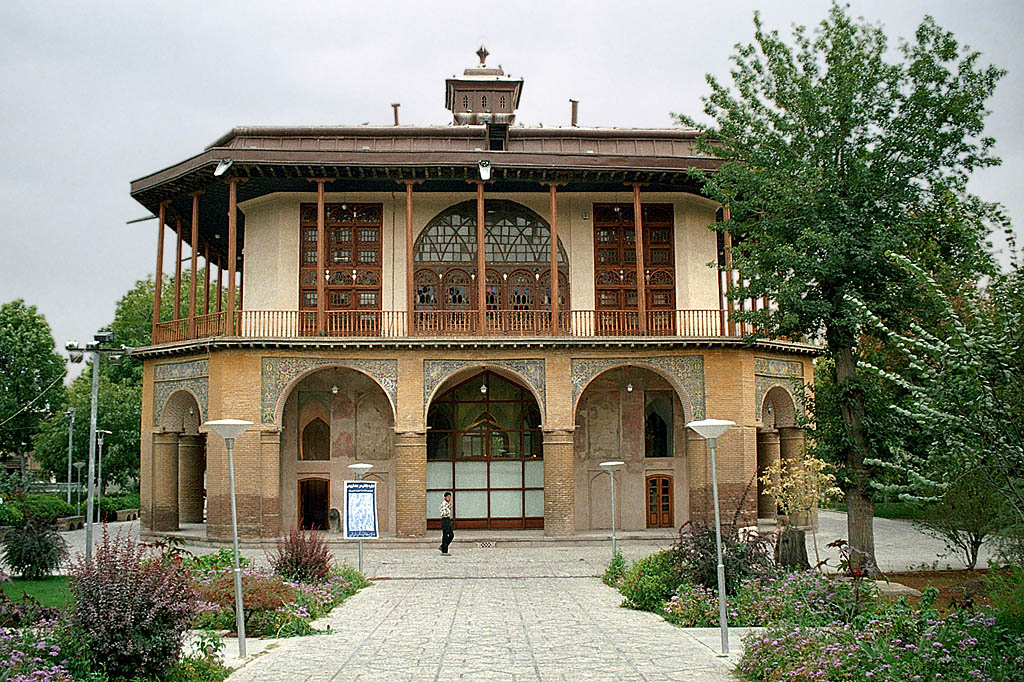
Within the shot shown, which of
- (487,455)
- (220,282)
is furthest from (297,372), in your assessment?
(220,282)

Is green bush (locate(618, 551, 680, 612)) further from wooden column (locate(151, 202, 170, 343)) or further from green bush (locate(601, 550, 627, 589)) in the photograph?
wooden column (locate(151, 202, 170, 343))

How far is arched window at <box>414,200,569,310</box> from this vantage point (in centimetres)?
2850

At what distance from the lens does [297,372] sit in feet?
86.2

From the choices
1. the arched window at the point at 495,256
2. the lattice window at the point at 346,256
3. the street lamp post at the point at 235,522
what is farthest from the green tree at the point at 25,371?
the street lamp post at the point at 235,522

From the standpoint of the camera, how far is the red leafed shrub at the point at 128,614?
9484 mm

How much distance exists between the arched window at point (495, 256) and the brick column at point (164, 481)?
9235mm

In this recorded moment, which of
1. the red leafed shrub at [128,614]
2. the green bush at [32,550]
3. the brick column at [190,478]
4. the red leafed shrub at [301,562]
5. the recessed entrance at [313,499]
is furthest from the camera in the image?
the brick column at [190,478]

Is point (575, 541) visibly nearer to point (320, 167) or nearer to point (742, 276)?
point (742, 276)

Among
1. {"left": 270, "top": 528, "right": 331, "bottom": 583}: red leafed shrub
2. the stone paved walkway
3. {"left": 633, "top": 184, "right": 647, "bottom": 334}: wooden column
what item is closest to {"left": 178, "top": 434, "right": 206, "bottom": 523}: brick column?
{"left": 633, "top": 184, "right": 647, "bottom": 334}: wooden column

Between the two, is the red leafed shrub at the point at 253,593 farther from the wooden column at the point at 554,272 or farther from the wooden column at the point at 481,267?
the wooden column at the point at 554,272

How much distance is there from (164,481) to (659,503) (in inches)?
577

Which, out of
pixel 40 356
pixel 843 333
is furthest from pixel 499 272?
pixel 40 356

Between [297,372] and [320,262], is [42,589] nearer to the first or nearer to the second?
[297,372]

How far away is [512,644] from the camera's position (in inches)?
481
